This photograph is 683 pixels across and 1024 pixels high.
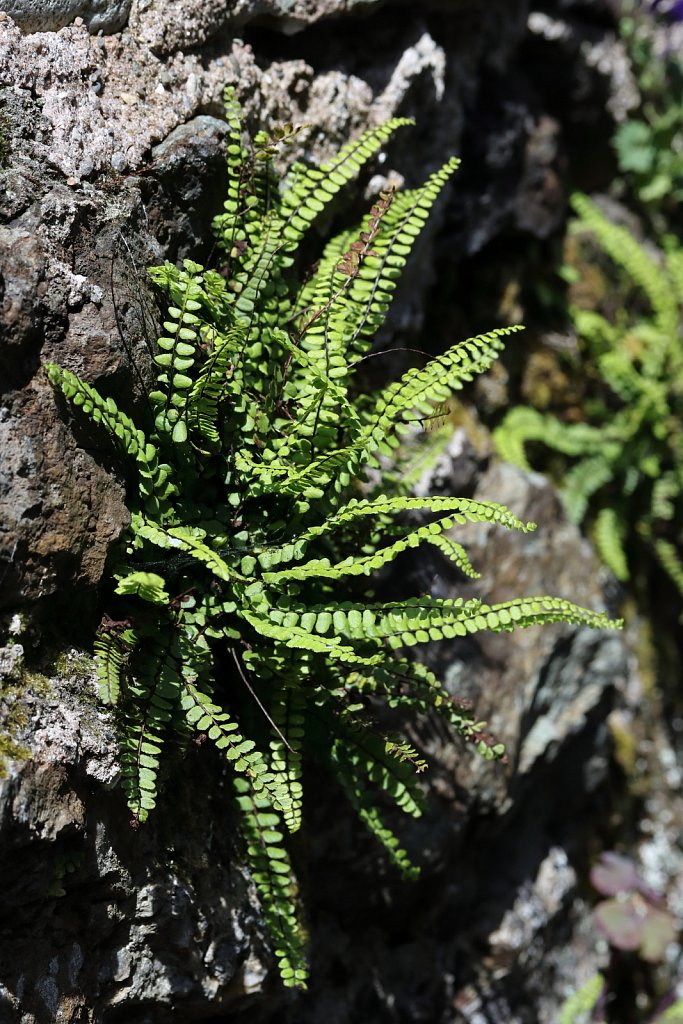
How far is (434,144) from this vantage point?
13.5ft

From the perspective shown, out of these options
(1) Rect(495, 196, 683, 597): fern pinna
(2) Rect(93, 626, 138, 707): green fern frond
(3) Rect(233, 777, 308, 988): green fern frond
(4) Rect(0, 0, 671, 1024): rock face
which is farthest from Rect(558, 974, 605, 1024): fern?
(2) Rect(93, 626, 138, 707): green fern frond

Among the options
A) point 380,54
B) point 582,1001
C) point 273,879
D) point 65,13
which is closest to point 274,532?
point 273,879

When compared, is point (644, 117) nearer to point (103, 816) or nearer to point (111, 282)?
point (111, 282)

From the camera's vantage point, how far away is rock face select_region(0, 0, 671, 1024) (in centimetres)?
250

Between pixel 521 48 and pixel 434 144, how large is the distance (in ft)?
5.41

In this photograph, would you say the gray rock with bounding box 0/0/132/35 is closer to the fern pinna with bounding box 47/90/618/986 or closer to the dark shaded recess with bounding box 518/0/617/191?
the fern pinna with bounding box 47/90/618/986

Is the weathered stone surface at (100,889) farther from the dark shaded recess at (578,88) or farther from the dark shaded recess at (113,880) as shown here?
the dark shaded recess at (578,88)

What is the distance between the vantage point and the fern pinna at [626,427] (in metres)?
5.02

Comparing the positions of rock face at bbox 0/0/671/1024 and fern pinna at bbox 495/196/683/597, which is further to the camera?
fern pinna at bbox 495/196/683/597

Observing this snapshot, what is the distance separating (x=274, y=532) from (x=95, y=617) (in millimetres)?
556

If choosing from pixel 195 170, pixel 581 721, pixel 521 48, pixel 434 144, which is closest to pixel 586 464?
pixel 581 721

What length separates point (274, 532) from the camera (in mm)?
2820

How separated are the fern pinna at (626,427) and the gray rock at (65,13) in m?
2.52

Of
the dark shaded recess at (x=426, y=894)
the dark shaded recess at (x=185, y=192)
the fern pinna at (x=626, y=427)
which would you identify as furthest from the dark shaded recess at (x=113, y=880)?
the fern pinna at (x=626, y=427)
